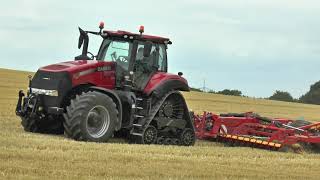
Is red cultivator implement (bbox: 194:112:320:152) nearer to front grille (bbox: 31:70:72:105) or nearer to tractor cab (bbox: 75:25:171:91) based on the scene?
tractor cab (bbox: 75:25:171:91)

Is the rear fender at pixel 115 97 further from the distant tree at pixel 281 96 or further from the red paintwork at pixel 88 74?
the distant tree at pixel 281 96

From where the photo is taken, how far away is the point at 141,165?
9.18 meters

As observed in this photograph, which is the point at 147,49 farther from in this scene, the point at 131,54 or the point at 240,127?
the point at 240,127

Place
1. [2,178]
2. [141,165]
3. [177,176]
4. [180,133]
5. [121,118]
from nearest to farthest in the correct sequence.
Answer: [2,178], [177,176], [141,165], [121,118], [180,133]

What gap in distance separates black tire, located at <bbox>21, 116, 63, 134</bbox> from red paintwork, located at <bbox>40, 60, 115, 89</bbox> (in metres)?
1.25

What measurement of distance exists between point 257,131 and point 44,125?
16.0 ft

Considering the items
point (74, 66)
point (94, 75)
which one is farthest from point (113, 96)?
point (74, 66)

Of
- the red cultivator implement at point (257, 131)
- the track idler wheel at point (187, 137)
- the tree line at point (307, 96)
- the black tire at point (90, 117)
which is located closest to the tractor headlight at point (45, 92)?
the black tire at point (90, 117)

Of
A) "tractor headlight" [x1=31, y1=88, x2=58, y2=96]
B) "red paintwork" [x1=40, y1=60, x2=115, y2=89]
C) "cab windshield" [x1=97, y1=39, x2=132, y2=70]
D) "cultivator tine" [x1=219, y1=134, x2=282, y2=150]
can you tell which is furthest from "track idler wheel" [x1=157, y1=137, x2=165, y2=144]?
"tractor headlight" [x1=31, y1=88, x2=58, y2=96]

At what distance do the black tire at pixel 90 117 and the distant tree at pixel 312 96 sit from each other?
66696 mm

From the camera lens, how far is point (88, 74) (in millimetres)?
12586

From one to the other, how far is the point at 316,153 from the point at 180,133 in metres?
3.09

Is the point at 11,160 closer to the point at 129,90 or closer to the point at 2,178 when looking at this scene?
the point at 2,178

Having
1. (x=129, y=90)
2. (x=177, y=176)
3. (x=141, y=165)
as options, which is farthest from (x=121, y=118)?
(x=177, y=176)
